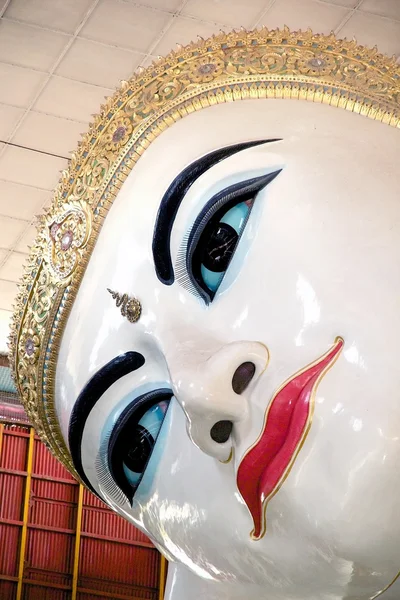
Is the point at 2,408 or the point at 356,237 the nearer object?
the point at 356,237

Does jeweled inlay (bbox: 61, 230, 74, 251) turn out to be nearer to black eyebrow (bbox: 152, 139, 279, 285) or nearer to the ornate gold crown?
the ornate gold crown

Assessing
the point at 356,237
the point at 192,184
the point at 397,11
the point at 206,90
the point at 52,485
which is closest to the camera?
the point at 356,237

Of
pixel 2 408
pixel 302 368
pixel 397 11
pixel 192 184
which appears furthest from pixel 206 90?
pixel 2 408

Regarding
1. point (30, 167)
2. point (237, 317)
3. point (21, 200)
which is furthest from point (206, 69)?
point (21, 200)

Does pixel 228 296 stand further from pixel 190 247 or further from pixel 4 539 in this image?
pixel 4 539

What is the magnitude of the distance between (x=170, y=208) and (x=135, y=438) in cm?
51

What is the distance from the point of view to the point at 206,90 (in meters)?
2.22

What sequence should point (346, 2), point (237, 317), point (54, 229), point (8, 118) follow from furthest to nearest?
1. point (8, 118)
2. point (346, 2)
3. point (54, 229)
4. point (237, 317)

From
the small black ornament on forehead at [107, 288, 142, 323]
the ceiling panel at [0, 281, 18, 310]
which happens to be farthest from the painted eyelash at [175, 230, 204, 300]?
the ceiling panel at [0, 281, 18, 310]

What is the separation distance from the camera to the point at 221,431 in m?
1.86

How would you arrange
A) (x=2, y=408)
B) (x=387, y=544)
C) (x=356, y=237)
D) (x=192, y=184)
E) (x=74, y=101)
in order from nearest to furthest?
(x=387, y=544), (x=356, y=237), (x=192, y=184), (x=74, y=101), (x=2, y=408)

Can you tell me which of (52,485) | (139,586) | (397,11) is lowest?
(139,586)

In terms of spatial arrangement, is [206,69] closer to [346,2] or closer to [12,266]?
[346,2]

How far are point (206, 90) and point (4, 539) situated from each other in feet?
15.7
